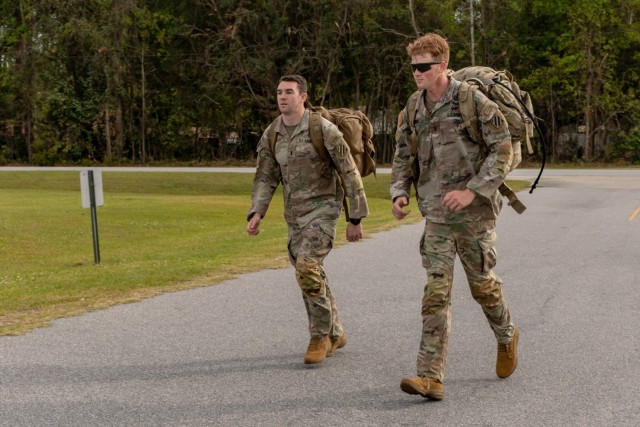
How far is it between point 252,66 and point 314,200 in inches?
1559

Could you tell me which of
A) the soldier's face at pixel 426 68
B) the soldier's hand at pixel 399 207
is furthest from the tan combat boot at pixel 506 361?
the soldier's face at pixel 426 68

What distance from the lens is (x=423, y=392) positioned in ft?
17.3

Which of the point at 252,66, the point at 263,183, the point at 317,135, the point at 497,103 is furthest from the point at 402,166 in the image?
the point at 252,66

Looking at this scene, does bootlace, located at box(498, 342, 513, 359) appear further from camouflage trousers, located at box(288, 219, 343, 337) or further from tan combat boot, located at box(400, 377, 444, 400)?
camouflage trousers, located at box(288, 219, 343, 337)

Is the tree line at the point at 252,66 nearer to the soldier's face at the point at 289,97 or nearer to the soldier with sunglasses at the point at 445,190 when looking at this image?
the soldier's face at the point at 289,97

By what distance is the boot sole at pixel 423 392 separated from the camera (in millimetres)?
5281

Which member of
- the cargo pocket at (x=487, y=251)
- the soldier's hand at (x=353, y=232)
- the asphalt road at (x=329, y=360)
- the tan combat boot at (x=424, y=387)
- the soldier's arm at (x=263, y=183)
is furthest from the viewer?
the soldier's arm at (x=263, y=183)

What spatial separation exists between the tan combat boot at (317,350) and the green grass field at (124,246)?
2461 mm

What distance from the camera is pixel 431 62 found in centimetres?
541

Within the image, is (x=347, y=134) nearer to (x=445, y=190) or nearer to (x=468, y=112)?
(x=445, y=190)

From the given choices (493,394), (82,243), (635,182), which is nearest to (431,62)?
(493,394)

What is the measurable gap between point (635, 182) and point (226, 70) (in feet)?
73.6

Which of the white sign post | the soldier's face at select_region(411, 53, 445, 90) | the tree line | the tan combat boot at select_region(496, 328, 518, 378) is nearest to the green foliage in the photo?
the white sign post

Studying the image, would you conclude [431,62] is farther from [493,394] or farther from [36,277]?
[36,277]
